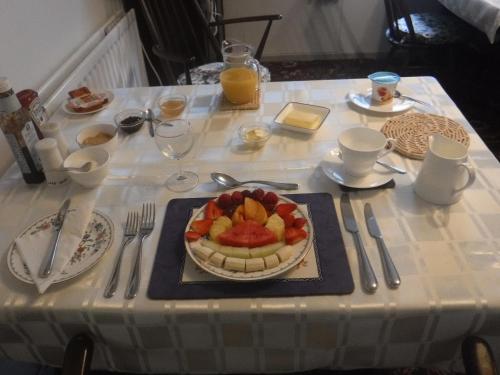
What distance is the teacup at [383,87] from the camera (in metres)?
1.11

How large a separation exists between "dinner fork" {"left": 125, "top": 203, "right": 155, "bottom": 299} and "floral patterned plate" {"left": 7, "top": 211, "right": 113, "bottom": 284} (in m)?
0.06

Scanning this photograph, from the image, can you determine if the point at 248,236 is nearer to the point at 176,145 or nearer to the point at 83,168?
the point at 176,145

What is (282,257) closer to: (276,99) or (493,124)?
(276,99)

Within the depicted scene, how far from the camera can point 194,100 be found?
123cm

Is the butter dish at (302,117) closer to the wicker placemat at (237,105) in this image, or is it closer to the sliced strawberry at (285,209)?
the wicker placemat at (237,105)

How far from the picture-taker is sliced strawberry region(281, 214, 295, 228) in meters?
0.71

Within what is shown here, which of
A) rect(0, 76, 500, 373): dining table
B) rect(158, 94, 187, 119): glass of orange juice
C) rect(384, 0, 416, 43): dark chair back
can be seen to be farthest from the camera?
rect(384, 0, 416, 43): dark chair back

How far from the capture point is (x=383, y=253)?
677mm

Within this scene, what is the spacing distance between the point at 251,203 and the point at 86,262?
31 centimetres

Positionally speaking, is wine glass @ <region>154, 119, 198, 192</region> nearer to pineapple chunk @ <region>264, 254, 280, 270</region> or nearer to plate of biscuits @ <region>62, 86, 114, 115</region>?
pineapple chunk @ <region>264, 254, 280, 270</region>

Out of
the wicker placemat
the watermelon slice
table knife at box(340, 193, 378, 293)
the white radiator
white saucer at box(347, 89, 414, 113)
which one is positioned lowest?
the white radiator

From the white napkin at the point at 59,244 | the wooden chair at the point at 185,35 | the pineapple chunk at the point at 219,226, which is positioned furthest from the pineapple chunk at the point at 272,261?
the wooden chair at the point at 185,35

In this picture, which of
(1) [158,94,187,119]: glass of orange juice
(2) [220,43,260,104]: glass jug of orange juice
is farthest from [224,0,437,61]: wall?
(1) [158,94,187,119]: glass of orange juice

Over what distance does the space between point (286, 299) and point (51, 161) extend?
609 millimetres
